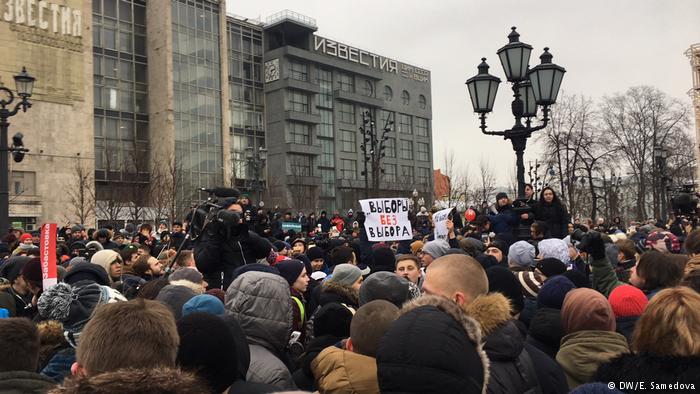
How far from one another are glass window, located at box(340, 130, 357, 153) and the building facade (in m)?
0.13

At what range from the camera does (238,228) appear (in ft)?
20.1

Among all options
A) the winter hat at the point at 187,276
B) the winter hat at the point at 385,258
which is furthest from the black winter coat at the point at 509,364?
the winter hat at the point at 385,258

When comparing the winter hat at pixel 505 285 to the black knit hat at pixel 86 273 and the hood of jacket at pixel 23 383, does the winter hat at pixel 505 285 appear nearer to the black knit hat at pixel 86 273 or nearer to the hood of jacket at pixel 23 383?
the hood of jacket at pixel 23 383

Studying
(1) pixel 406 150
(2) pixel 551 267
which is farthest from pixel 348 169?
(2) pixel 551 267

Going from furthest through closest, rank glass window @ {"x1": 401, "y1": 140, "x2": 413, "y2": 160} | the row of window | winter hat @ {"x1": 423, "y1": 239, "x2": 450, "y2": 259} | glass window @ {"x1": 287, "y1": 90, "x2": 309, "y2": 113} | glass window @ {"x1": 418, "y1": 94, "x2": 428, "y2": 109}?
glass window @ {"x1": 418, "y1": 94, "x2": 428, "y2": 109}, glass window @ {"x1": 401, "y1": 140, "x2": 413, "y2": 160}, the row of window, glass window @ {"x1": 287, "y1": 90, "x2": 309, "y2": 113}, winter hat @ {"x1": 423, "y1": 239, "x2": 450, "y2": 259}

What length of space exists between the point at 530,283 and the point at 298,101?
64298mm

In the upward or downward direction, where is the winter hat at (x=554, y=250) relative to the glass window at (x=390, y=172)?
downward

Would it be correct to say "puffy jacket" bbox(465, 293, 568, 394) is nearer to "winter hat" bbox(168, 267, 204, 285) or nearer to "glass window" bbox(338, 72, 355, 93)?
→ "winter hat" bbox(168, 267, 204, 285)

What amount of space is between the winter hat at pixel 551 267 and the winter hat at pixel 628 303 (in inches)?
49.4

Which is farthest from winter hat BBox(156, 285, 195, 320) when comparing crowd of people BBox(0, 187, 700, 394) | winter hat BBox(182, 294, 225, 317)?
winter hat BBox(182, 294, 225, 317)

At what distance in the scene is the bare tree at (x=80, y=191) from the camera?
42.8 metres

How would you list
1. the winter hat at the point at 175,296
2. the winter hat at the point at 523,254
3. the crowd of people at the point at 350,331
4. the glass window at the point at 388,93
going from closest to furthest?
the crowd of people at the point at 350,331
the winter hat at the point at 175,296
the winter hat at the point at 523,254
the glass window at the point at 388,93

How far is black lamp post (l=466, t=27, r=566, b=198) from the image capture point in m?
9.27

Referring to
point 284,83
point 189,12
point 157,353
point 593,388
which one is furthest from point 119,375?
point 284,83
